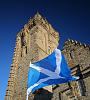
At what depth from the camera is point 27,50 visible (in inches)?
894

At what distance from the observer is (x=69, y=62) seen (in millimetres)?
15555

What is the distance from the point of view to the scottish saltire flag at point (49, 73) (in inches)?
476

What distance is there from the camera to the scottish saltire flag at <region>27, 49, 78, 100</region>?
39.7 ft

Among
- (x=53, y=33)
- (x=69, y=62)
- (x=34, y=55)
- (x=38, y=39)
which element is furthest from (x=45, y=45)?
(x=69, y=62)

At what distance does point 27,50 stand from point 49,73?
10.6 meters

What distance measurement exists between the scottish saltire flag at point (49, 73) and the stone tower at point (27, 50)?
619cm

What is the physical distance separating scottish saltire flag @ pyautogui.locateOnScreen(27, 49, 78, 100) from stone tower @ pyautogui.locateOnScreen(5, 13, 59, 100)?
20.3 feet

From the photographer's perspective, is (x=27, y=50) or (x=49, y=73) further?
(x=27, y=50)

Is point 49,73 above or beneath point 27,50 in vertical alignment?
beneath

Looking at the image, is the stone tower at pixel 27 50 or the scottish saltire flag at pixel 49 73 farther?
the stone tower at pixel 27 50

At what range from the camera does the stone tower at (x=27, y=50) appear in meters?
19.8

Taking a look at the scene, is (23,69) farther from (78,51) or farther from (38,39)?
(78,51)

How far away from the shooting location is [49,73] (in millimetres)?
12562

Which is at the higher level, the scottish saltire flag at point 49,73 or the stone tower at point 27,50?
the stone tower at point 27,50
